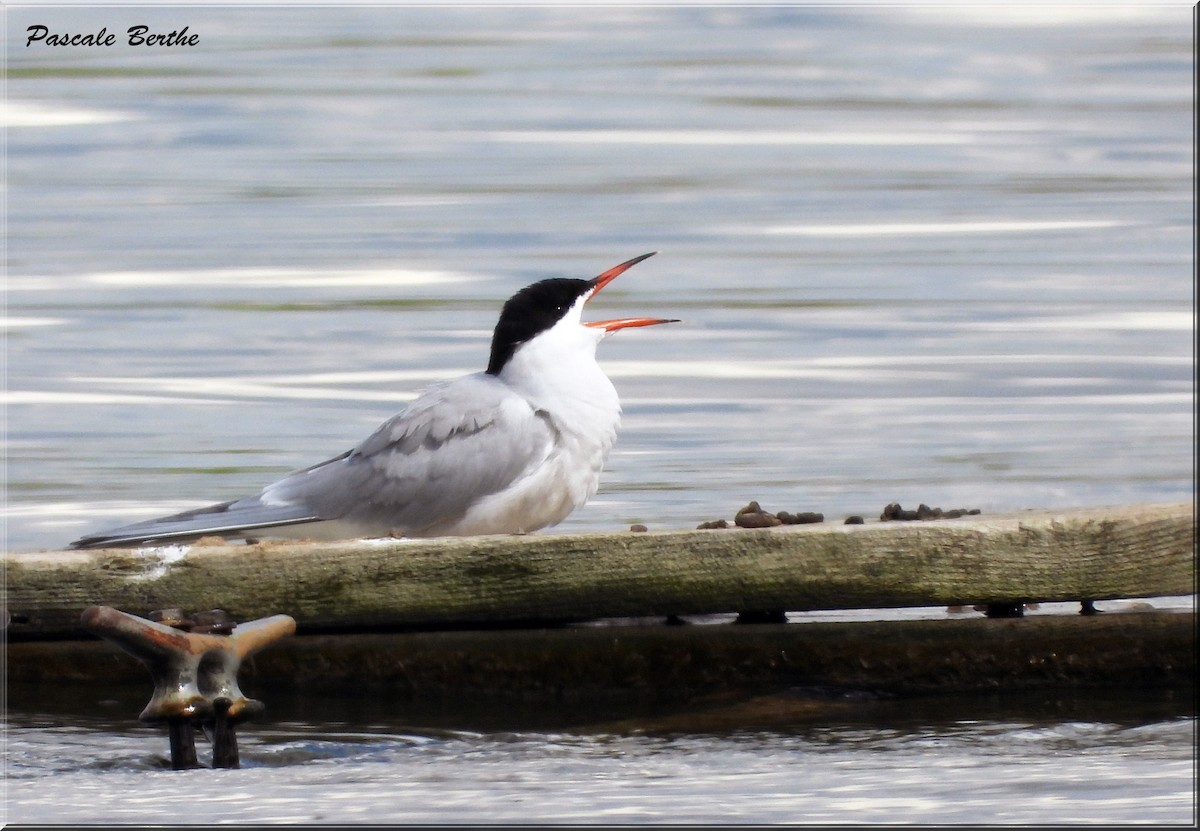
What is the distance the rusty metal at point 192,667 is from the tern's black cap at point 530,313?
1941 millimetres

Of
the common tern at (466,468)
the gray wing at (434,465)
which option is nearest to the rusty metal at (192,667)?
the common tern at (466,468)

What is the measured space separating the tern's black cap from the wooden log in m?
1.52

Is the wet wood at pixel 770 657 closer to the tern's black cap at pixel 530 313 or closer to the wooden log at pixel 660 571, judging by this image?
the wooden log at pixel 660 571

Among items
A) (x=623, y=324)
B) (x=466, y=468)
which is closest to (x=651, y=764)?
(x=466, y=468)

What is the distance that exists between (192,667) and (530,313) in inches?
87.4

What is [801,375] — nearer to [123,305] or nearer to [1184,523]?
[123,305]

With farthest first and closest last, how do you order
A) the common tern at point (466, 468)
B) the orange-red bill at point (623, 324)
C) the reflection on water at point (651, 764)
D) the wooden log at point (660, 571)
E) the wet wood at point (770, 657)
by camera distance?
the orange-red bill at point (623, 324)
the common tern at point (466, 468)
the wet wood at point (770, 657)
the wooden log at point (660, 571)
the reflection on water at point (651, 764)

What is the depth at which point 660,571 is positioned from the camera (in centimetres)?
489

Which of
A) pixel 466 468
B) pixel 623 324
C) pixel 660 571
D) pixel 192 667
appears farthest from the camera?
pixel 623 324

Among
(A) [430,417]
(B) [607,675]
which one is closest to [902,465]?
(A) [430,417]

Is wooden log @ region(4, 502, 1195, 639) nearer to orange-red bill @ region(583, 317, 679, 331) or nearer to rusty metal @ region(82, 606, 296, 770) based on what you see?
rusty metal @ region(82, 606, 296, 770)

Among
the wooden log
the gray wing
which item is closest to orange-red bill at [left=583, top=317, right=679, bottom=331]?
the gray wing

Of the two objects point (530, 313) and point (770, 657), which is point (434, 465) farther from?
point (770, 657)

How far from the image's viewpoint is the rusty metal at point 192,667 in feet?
14.7
